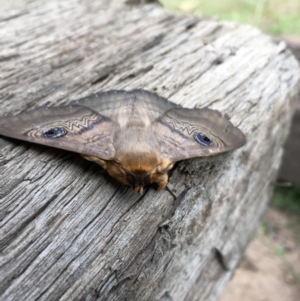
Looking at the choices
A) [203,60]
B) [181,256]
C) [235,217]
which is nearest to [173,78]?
[203,60]

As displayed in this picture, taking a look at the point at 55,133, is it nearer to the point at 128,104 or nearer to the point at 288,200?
the point at 128,104

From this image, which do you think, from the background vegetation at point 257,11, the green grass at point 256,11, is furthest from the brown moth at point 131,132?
the green grass at point 256,11

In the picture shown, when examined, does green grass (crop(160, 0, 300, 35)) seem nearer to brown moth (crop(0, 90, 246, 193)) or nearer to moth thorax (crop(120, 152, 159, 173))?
brown moth (crop(0, 90, 246, 193))

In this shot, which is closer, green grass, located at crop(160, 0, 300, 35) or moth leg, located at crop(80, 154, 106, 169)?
moth leg, located at crop(80, 154, 106, 169)

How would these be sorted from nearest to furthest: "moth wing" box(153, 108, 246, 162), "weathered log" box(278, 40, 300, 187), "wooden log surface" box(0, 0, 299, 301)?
"wooden log surface" box(0, 0, 299, 301), "moth wing" box(153, 108, 246, 162), "weathered log" box(278, 40, 300, 187)

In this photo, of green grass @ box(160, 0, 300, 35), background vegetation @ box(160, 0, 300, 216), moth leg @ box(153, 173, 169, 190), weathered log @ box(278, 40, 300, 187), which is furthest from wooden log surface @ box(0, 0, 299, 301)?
green grass @ box(160, 0, 300, 35)

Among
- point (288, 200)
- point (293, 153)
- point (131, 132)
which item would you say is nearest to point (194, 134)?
point (131, 132)

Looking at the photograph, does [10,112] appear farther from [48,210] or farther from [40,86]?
[48,210]

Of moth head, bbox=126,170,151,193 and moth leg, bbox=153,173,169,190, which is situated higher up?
moth head, bbox=126,170,151,193
